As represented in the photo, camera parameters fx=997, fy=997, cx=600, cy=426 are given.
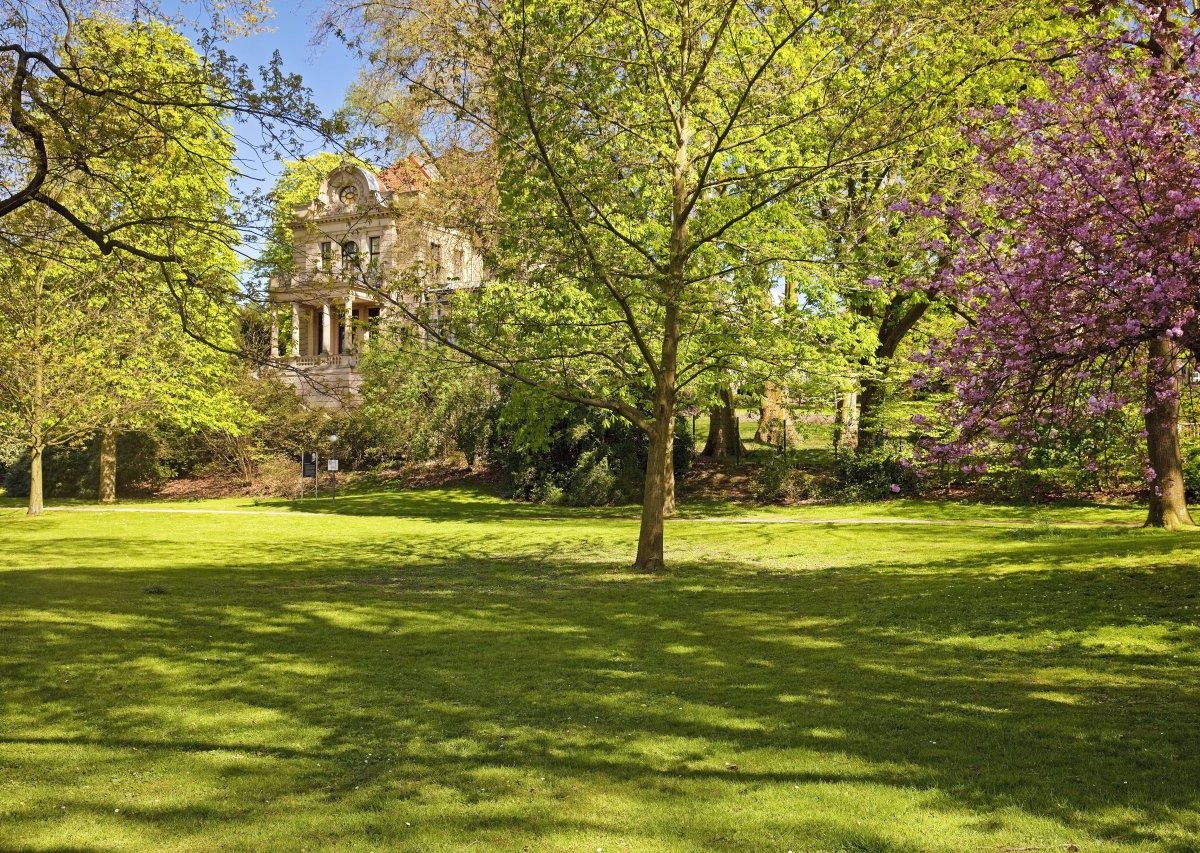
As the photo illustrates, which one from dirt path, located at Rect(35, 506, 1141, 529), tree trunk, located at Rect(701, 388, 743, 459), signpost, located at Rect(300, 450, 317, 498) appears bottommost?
dirt path, located at Rect(35, 506, 1141, 529)

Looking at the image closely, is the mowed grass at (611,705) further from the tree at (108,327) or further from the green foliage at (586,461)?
the green foliage at (586,461)

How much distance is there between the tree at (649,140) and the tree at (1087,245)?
11.5ft

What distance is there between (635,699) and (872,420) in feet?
66.3

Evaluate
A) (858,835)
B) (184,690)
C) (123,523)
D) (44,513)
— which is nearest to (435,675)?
(184,690)

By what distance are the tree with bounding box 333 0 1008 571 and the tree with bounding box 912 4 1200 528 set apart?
11.5ft

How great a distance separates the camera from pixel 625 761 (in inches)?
244

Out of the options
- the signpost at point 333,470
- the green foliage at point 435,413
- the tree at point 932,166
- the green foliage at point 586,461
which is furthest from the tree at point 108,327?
the green foliage at point 586,461

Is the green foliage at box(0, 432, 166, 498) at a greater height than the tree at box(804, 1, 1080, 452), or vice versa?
the tree at box(804, 1, 1080, 452)

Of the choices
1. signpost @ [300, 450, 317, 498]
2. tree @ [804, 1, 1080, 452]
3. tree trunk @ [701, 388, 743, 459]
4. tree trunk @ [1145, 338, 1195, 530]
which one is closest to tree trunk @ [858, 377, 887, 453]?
tree @ [804, 1, 1080, 452]

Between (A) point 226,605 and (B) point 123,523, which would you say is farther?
(B) point 123,523

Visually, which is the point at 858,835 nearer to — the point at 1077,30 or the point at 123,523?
the point at 1077,30

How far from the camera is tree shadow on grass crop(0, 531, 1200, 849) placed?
17.8ft

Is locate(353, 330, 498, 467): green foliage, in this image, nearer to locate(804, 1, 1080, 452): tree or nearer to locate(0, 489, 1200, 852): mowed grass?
locate(804, 1, 1080, 452): tree

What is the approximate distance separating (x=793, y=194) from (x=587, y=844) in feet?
44.1
